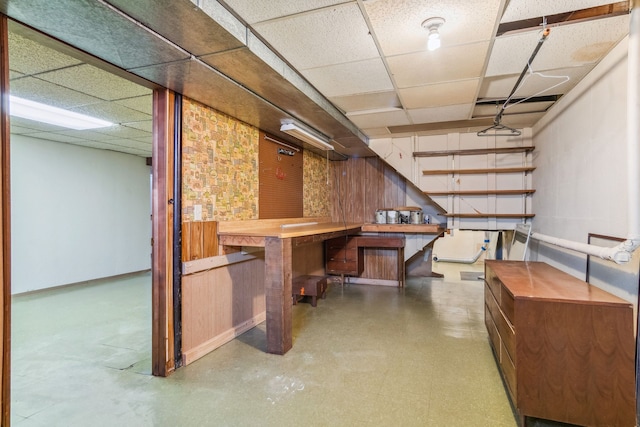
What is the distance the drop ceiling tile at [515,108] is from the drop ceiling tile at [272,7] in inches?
107

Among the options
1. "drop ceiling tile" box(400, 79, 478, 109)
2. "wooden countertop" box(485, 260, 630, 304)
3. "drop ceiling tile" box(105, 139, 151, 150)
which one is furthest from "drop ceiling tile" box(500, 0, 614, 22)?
"drop ceiling tile" box(105, 139, 151, 150)

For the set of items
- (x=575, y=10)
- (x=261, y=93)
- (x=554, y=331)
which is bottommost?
(x=554, y=331)

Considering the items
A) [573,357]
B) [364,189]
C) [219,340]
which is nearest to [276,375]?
[219,340]

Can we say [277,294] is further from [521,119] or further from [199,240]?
[521,119]

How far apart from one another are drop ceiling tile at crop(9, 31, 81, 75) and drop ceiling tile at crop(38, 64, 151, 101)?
0.08 meters

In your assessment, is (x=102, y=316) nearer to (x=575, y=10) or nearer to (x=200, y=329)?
(x=200, y=329)

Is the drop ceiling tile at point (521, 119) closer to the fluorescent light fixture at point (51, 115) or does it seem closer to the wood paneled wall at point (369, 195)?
the wood paneled wall at point (369, 195)

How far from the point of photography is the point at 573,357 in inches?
70.4

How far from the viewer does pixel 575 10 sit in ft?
6.45

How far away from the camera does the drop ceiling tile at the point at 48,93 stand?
115 inches

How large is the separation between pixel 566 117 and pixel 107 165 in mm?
7079

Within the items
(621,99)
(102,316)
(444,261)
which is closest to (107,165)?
(102,316)

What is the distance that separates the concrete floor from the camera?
2078 millimetres

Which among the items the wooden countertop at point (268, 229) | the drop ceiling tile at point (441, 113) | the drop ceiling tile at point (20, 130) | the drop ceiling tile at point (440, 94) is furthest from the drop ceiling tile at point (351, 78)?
the drop ceiling tile at point (20, 130)
